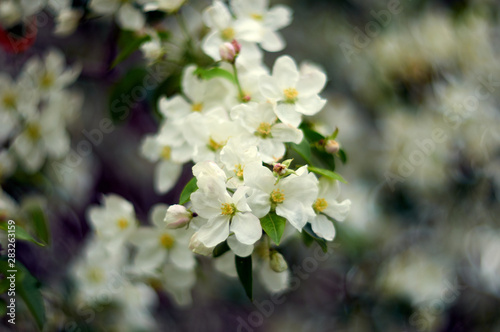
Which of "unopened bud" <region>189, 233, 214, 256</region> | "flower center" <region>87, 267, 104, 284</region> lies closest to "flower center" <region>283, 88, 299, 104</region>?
"unopened bud" <region>189, 233, 214, 256</region>

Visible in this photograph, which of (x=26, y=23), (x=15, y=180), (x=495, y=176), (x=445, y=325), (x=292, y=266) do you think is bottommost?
(x=445, y=325)

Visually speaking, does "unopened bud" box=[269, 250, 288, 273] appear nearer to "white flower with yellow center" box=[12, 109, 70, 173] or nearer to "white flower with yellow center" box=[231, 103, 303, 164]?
"white flower with yellow center" box=[231, 103, 303, 164]

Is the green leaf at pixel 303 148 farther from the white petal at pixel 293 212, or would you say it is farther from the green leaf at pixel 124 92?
the green leaf at pixel 124 92

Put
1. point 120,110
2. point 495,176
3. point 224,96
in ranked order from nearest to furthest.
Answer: point 224,96
point 120,110
point 495,176

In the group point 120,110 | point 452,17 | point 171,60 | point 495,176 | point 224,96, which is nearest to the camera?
point 224,96

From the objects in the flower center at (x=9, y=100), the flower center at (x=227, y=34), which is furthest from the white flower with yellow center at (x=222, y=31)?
the flower center at (x=9, y=100)

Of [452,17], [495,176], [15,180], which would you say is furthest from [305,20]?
[15,180]

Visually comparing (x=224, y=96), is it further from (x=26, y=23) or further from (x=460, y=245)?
(x=460, y=245)

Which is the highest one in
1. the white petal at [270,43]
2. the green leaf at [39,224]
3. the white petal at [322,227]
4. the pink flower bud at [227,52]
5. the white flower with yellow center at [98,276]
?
the pink flower bud at [227,52]
